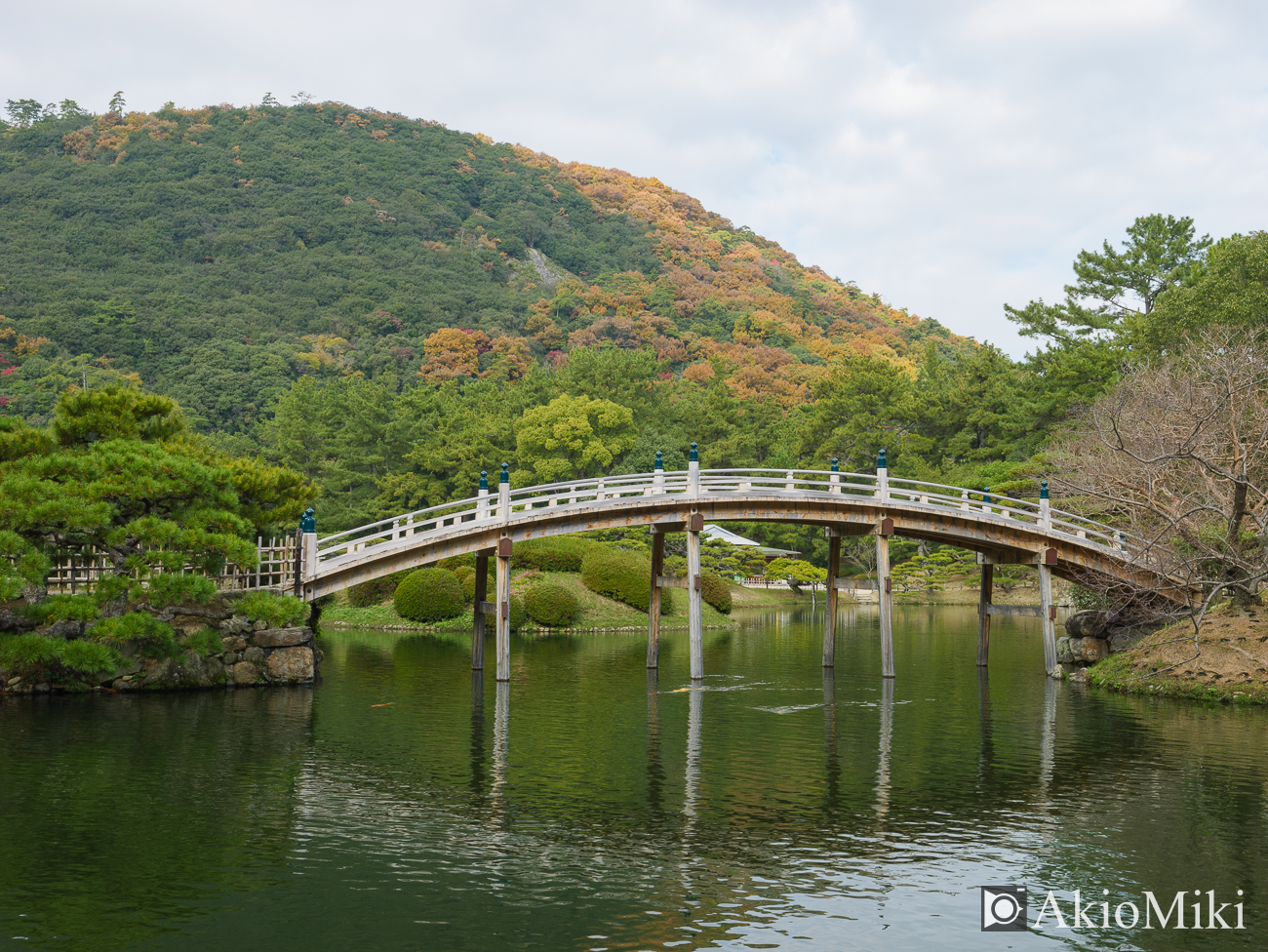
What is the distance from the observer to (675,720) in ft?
78.2

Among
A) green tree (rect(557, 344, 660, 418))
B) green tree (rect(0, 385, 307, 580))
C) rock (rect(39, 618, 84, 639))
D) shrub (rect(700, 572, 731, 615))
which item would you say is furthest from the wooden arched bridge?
green tree (rect(557, 344, 660, 418))

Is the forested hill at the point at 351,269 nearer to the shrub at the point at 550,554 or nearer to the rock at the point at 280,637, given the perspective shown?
the shrub at the point at 550,554

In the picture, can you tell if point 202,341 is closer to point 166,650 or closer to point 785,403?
point 785,403

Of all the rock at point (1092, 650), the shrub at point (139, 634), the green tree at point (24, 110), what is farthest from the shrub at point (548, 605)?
the green tree at point (24, 110)

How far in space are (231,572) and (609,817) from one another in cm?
1685

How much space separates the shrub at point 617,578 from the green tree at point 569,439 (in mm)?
12378

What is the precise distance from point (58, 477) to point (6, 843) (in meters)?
13.5

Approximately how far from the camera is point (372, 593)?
49.4m

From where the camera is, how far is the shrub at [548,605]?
45875mm

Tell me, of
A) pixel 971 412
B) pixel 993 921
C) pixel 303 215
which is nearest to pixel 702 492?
pixel 993 921

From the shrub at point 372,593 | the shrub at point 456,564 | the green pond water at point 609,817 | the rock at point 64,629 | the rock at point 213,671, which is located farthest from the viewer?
the shrub at point 456,564

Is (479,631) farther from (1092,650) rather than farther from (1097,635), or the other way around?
(1097,635)

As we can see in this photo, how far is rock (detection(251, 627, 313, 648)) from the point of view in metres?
28.3

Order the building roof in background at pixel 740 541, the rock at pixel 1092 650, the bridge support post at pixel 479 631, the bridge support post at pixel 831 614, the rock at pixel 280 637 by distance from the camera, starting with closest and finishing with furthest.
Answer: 1. the rock at pixel 280 637
2. the bridge support post at pixel 479 631
3. the bridge support post at pixel 831 614
4. the rock at pixel 1092 650
5. the building roof in background at pixel 740 541
